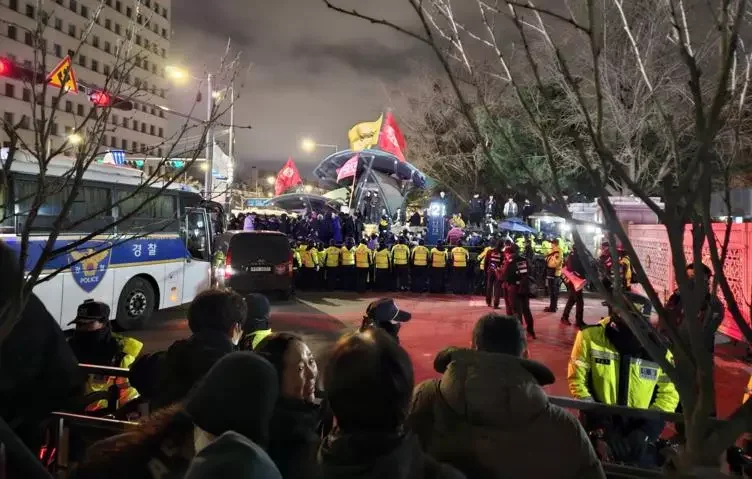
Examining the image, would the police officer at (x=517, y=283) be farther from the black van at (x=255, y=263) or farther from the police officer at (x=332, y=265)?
the police officer at (x=332, y=265)

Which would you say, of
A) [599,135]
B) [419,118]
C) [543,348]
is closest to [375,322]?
[599,135]

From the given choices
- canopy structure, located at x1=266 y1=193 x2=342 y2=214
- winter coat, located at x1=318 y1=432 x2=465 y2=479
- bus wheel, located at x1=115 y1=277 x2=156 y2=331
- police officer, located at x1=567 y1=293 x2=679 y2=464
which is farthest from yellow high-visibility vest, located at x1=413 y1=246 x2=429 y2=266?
winter coat, located at x1=318 y1=432 x2=465 y2=479

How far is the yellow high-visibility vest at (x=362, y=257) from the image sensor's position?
1554cm

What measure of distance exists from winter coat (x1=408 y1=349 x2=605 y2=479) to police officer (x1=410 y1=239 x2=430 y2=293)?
13.4 metres

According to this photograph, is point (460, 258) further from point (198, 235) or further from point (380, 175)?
point (380, 175)

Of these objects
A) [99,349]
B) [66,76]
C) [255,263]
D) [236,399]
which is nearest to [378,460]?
[236,399]

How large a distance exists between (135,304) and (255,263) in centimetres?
310

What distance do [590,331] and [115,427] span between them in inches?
125

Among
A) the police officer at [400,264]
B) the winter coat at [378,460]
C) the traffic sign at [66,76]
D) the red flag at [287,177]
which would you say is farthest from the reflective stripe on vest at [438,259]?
the red flag at [287,177]

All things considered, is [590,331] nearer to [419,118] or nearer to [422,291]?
[422,291]

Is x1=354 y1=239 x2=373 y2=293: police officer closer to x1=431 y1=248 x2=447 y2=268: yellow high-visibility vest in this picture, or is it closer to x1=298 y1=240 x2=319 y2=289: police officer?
x1=298 y1=240 x2=319 y2=289: police officer

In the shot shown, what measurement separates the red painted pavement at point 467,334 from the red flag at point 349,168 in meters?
11.9

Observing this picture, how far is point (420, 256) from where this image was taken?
15.4m

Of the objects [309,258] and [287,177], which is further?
[287,177]
